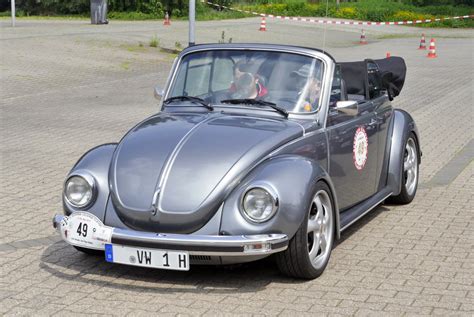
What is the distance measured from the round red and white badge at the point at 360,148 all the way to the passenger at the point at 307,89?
550 mm

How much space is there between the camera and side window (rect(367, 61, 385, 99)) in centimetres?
857

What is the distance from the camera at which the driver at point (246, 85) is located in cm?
727

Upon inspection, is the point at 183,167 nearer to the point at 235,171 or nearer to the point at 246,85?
the point at 235,171

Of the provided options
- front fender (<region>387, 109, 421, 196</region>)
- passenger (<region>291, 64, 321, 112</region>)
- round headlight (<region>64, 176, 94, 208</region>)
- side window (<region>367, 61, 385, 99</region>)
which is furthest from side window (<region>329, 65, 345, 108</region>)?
round headlight (<region>64, 176, 94, 208</region>)

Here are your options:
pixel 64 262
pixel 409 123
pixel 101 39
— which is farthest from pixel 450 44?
pixel 64 262

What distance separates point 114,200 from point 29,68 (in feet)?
50.7

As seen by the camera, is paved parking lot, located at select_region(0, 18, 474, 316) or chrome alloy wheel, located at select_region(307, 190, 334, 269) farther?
chrome alloy wheel, located at select_region(307, 190, 334, 269)

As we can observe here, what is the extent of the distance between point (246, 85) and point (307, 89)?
1.54 feet

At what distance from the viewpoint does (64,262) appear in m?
6.80

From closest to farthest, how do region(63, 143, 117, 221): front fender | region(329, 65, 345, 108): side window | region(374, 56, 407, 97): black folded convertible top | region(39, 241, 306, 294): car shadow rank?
region(39, 241, 306, 294): car shadow, region(63, 143, 117, 221): front fender, region(329, 65, 345, 108): side window, region(374, 56, 407, 97): black folded convertible top

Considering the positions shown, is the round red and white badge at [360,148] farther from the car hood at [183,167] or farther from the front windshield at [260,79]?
the car hood at [183,167]

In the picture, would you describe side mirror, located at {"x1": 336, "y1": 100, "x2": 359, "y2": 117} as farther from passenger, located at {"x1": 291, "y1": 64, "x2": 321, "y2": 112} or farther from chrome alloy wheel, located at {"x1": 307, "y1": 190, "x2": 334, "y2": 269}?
chrome alloy wheel, located at {"x1": 307, "y1": 190, "x2": 334, "y2": 269}

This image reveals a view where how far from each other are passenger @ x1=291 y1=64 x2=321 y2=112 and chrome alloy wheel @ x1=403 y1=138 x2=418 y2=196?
1915 millimetres

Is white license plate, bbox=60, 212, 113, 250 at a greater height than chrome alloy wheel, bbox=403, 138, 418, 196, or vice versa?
white license plate, bbox=60, 212, 113, 250
